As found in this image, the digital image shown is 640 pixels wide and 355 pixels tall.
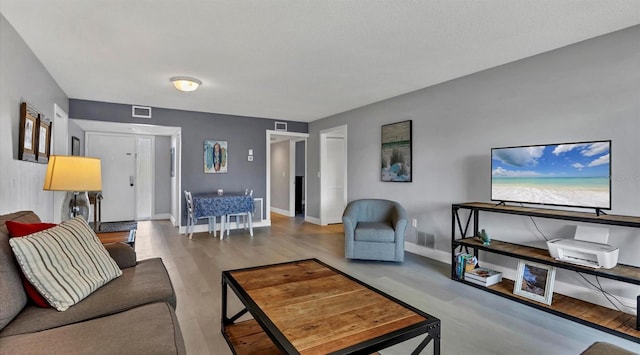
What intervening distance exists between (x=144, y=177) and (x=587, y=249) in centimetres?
783

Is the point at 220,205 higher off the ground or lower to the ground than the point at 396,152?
lower

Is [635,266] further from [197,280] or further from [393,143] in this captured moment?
[197,280]

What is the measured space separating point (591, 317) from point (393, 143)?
296 cm

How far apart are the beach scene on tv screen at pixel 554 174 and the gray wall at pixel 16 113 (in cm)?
427

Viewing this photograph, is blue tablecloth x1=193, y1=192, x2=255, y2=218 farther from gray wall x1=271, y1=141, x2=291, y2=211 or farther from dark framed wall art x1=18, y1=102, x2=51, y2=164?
gray wall x1=271, y1=141, x2=291, y2=211

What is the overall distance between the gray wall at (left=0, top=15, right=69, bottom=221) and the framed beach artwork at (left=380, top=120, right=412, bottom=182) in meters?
4.20

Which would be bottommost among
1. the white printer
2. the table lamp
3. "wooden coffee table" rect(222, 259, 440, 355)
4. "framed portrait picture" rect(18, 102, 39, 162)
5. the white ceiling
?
"wooden coffee table" rect(222, 259, 440, 355)

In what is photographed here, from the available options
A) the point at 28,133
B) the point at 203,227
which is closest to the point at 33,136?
the point at 28,133

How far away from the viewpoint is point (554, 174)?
2707 millimetres

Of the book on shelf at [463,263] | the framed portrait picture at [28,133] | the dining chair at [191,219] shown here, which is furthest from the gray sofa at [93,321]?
the dining chair at [191,219]

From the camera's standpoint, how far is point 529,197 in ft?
9.47

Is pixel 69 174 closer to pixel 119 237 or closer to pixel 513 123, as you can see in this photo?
pixel 119 237

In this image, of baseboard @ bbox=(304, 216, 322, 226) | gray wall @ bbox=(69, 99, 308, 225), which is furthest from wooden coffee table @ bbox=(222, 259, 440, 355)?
baseboard @ bbox=(304, 216, 322, 226)

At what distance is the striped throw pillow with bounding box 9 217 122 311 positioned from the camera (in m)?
1.43
